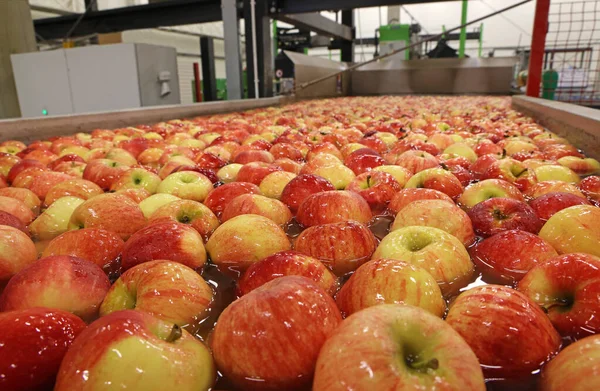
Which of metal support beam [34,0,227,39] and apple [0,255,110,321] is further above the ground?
metal support beam [34,0,227,39]

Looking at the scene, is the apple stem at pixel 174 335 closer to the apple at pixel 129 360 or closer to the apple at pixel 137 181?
the apple at pixel 129 360

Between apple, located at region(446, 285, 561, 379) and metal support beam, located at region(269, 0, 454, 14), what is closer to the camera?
apple, located at region(446, 285, 561, 379)

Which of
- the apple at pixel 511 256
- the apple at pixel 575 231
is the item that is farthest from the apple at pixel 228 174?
the apple at pixel 575 231

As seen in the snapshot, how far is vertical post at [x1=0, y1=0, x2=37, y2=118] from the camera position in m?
7.32

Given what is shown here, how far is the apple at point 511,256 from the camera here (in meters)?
1.09

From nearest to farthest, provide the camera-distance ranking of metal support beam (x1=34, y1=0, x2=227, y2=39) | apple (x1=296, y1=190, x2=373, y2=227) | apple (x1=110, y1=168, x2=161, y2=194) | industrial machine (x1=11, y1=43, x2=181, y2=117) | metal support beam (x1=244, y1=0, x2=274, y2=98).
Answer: apple (x1=296, y1=190, x2=373, y2=227), apple (x1=110, y1=168, x2=161, y2=194), industrial machine (x1=11, y1=43, x2=181, y2=117), metal support beam (x1=244, y1=0, x2=274, y2=98), metal support beam (x1=34, y1=0, x2=227, y2=39)

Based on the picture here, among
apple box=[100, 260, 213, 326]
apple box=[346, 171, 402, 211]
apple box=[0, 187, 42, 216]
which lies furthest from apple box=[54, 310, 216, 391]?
apple box=[0, 187, 42, 216]

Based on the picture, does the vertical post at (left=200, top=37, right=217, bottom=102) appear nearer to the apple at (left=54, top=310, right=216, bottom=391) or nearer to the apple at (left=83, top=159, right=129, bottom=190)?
the apple at (left=83, top=159, right=129, bottom=190)

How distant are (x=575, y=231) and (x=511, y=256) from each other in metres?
0.23

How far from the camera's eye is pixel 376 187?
172cm

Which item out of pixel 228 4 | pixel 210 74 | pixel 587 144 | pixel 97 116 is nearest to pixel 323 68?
pixel 210 74

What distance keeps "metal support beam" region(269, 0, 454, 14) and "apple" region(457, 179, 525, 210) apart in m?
5.36

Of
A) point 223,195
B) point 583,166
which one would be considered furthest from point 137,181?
point 583,166

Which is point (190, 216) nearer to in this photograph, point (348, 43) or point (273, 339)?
point (273, 339)
